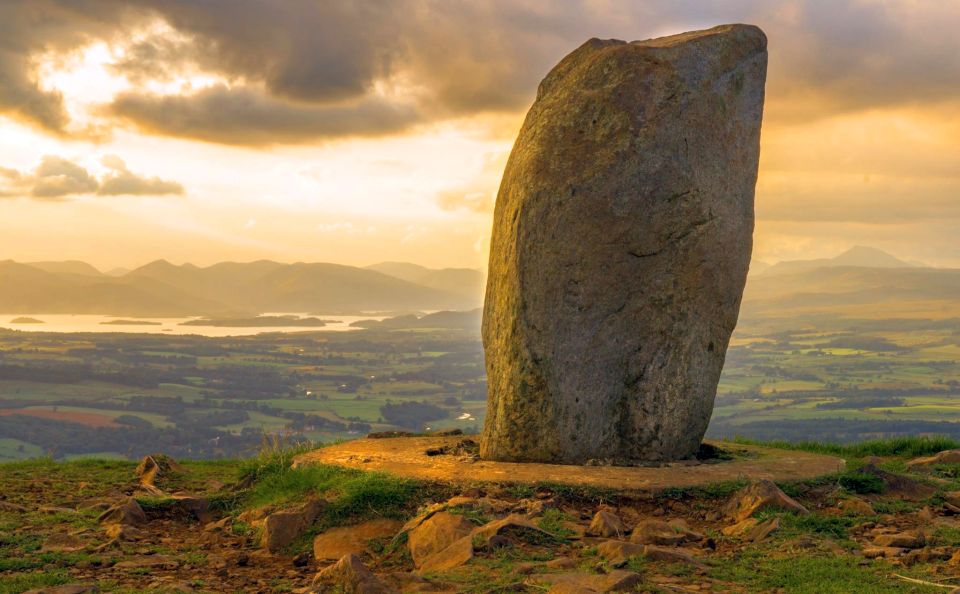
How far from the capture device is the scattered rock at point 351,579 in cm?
1016

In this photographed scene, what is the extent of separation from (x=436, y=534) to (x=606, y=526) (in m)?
2.32

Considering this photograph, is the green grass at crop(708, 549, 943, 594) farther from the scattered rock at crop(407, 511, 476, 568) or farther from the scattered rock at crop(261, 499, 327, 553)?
the scattered rock at crop(261, 499, 327, 553)

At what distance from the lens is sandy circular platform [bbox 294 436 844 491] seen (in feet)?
48.9

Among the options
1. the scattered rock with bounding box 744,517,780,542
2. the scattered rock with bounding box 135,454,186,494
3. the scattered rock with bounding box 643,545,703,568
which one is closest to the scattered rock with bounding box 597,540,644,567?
the scattered rock with bounding box 643,545,703,568

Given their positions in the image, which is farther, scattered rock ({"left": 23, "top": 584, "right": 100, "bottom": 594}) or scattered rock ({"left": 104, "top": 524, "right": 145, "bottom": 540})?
scattered rock ({"left": 104, "top": 524, "right": 145, "bottom": 540})

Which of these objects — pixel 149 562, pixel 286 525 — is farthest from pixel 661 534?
pixel 149 562

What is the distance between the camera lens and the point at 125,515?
15.2 m

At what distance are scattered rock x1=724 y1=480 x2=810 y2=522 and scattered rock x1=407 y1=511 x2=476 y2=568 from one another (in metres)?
4.06

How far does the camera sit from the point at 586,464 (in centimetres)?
1647

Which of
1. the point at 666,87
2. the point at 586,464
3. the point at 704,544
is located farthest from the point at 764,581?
the point at 666,87

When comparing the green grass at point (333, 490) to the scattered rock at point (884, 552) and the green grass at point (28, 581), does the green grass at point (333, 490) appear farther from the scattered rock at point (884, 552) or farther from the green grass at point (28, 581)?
the scattered rock at point (884, 552)

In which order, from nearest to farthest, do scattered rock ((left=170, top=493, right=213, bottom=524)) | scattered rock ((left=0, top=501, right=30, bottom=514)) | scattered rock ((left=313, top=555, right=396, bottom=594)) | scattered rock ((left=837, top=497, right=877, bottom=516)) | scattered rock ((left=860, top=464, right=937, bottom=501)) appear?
scattered rock ((left=313, top=555, right=396, bottom=594))
scattered rock ((left=837, top=497, right=877, bottom=516))
scattered rock ((left=860, top=464, right=937, bottom=501))
scattered rock ((left=0, top=501, right=30, bottom=514))
scattered rock ((left=170, top=493, right=213, bottom=524))

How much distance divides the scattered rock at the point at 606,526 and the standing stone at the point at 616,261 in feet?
11.5

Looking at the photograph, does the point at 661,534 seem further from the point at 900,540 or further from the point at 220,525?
the point at 220,525
